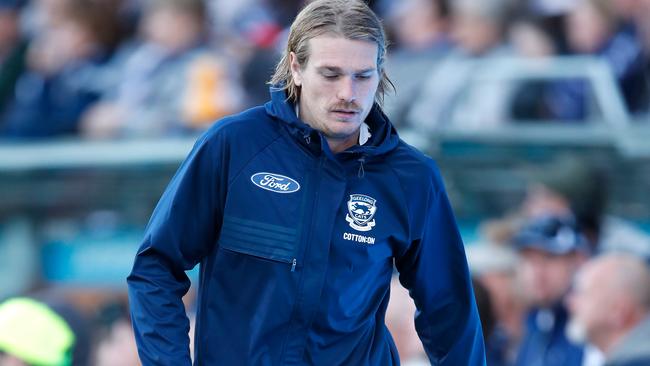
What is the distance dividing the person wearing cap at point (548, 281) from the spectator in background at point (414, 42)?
183 cm

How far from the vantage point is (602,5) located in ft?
26.0

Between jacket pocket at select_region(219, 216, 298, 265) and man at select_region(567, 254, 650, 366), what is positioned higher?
jacket pocket at select_region(219, 216, 298, 265)

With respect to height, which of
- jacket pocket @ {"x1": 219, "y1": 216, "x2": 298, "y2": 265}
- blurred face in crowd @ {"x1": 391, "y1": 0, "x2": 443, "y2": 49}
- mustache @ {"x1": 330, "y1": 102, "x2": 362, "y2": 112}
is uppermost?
mustache @ {"x1": 330, "y1": 102, "x2": 362, "y2": 112}

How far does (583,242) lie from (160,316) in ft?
11.8

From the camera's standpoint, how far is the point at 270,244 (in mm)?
3396

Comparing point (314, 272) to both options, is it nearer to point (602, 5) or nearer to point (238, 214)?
point (238, 214)

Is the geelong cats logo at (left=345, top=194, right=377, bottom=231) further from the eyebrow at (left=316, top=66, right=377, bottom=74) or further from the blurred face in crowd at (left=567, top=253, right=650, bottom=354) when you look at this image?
the blurred face in crowd at (left=567, top=253, right=650, bottom=354)

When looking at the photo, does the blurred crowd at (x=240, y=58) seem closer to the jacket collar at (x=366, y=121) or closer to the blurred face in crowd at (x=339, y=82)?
the jacket collar at (x=366, y=121)

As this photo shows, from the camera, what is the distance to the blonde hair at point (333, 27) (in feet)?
11.3

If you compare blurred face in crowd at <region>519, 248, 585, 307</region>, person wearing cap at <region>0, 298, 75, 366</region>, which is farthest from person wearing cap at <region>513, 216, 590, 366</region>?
person wearing cap at <region>0, 298, 75, 366</region>

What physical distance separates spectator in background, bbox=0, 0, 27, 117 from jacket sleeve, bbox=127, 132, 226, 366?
26.0 feet

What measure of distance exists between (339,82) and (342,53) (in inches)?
3.0

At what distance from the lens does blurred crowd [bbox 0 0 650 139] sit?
788 cm

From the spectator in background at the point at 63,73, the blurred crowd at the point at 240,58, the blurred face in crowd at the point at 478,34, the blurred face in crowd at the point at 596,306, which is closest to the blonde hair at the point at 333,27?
the blurred face in crowd at the point at 596,306
